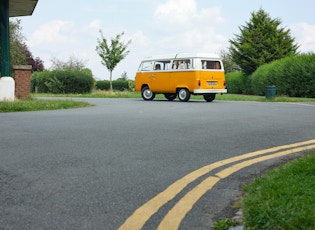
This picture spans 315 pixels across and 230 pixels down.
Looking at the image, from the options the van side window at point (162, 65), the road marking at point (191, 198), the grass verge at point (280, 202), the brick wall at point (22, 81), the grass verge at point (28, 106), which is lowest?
the road marking at point (191, 198)

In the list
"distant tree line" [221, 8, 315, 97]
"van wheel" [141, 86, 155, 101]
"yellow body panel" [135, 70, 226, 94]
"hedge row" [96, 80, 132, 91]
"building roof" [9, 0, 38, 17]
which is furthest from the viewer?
"hedge row" [96, 80, 132, 91]

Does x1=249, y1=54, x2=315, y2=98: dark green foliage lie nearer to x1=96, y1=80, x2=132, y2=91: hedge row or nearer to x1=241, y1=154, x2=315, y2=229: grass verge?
x1=96, y1=80, x2=132, y2=91: hedge row

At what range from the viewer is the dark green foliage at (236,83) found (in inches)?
1459

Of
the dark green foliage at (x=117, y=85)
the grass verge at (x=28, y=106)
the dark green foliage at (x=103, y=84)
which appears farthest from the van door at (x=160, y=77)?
the dark green foliage at (x=103, y=84)

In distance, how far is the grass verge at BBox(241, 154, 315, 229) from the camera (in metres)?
2.83

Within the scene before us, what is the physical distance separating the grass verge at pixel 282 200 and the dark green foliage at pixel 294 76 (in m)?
22.0

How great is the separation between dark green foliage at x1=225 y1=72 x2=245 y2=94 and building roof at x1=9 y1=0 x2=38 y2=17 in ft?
76.1

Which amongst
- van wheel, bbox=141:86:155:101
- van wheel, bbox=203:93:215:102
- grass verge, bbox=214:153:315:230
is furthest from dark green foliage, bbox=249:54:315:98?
grass verge, bbox=214:153:315:230

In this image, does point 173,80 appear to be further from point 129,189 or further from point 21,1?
point 129,189

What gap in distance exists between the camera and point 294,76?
84.7ft

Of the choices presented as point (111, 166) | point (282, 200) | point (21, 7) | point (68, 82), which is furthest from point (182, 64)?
point (282, 200)

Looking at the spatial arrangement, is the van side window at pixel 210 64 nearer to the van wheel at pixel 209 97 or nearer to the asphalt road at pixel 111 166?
the van wheel at pixel 209 97

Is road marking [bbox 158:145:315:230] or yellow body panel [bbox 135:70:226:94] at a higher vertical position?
yellow body panel [bbox 135:70:226:94]

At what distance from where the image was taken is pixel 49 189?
12.8 feet
